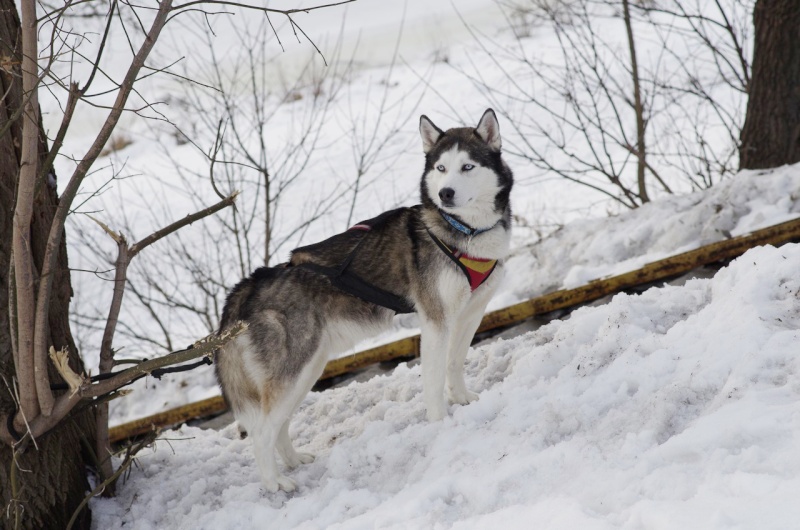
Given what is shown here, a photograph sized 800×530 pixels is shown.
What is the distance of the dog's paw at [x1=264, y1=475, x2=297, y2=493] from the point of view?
383 cm

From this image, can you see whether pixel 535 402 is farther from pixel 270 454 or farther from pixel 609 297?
pixel 609 297

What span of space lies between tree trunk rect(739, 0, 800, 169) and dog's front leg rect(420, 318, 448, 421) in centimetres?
435

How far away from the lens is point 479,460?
334 centimetres

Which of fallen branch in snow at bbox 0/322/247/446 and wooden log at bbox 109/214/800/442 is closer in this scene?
fallen branch in snow at bbox 0/322/247/446

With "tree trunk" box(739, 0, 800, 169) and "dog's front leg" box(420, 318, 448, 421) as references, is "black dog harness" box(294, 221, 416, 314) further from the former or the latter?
"tree trunk" box(739, 0, 800, 169)

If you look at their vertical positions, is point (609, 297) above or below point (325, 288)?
below

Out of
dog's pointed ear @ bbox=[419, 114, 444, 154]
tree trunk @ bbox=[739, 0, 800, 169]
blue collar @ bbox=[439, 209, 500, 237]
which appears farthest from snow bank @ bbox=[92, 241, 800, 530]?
tree trunk @ bbox=[739, 0, 800, 169]

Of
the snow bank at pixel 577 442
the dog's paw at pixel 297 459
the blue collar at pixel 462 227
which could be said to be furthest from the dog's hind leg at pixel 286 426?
the blue collar at pixel 462 227

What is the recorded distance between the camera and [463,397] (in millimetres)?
4250

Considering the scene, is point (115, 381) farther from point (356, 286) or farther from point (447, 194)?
point (447, 194)

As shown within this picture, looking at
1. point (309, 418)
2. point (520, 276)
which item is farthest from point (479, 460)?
point (520, 276)

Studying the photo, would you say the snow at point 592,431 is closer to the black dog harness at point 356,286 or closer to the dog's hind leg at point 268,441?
the dog's hind leg at point 268,441

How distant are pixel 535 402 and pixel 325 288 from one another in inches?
51.8

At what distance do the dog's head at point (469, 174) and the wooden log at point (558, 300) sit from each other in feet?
4.53
